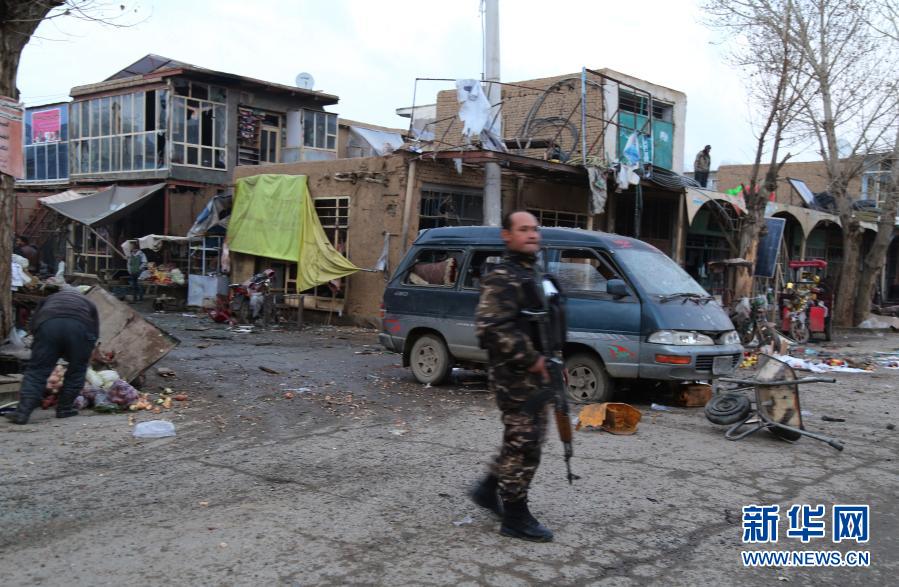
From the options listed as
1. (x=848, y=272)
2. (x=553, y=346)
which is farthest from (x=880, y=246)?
(x=553, y=346)

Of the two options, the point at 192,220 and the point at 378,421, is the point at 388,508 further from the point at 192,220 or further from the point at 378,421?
the point at 192,220

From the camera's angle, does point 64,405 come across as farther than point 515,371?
Yes

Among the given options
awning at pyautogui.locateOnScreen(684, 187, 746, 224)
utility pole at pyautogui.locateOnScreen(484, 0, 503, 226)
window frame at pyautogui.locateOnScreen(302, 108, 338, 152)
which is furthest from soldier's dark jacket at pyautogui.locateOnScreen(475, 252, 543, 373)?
window frame at pyautogui.locateOnScreen(302, 108, 338, 152)

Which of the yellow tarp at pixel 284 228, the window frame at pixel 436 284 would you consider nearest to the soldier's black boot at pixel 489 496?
the window frame at pixel 436 284

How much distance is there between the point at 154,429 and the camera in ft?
22.5

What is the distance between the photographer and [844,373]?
12234mm

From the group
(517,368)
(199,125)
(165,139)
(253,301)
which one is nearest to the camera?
(517,368)

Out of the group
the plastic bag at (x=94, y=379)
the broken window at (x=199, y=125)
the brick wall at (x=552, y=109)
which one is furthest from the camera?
the broken window at (x=199, y=125)

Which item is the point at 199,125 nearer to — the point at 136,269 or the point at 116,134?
the point at 116,134

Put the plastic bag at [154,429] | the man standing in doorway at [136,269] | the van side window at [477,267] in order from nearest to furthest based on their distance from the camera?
the plastic bag at [154,429] → the van side window at [477,267] → the man standing in doorway at [136,269]

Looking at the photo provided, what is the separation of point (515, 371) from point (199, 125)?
22.9m

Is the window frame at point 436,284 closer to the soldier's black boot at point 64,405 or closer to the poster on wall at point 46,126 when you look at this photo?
the soldier's black boot at point 64,405

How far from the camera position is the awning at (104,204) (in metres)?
22.4

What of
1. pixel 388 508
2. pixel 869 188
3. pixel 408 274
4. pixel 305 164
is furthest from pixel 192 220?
pixel 869 188
